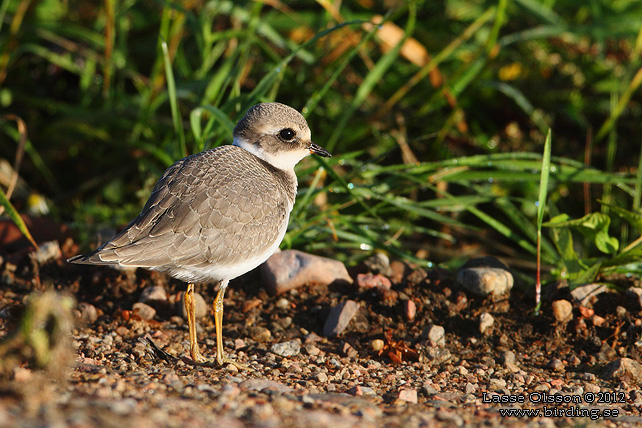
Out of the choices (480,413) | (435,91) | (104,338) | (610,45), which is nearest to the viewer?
(480,413)

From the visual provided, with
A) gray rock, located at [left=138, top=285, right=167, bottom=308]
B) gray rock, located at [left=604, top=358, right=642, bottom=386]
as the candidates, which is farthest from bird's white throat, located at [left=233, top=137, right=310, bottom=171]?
gray rock, located at [left=604, top=358, right=642, bottom=386]

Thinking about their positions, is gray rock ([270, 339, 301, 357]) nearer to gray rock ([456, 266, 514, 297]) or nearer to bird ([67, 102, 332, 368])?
bird ([67, 102, 332, 368])

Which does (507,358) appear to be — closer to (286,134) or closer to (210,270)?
(210,270)

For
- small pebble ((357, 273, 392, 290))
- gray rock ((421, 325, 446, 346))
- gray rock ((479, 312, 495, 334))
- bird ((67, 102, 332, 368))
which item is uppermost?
bird ((67, 102, 332, 368))

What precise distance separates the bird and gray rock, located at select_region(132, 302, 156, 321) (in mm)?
475

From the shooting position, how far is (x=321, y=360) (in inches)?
161

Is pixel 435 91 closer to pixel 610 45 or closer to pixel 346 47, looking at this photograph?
pixel 346 47

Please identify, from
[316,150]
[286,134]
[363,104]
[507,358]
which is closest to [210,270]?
[286,134]

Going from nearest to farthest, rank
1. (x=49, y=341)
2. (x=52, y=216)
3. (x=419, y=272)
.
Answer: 1. (x=49, y=341)
2. (x=419, y=272)
3. (x=52, y=216)

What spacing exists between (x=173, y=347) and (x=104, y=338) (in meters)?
0.41

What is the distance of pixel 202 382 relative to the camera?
3396 millimetres

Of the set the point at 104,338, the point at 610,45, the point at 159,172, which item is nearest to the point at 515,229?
the point at 610,45

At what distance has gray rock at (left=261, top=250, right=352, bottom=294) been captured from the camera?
484cm

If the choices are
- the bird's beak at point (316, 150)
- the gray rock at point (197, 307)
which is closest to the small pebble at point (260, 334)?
the gray rock at point (197, 307)
